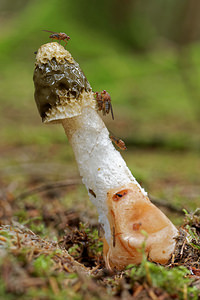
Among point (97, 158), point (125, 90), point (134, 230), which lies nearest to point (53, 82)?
point (97, 158)

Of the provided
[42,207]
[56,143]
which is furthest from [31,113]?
[42,207]

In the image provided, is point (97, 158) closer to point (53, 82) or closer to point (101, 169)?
point (101, 169)

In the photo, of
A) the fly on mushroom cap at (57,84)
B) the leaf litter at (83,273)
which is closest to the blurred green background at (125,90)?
the leaf litter at (83,273)

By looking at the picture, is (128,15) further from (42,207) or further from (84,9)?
Result: (42,207)

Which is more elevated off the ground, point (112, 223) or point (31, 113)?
point (112, 223)

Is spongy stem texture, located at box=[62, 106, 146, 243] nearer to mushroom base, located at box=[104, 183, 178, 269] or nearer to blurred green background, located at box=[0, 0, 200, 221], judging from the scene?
mushroom base, located at box=[104, 183, 178, 269]

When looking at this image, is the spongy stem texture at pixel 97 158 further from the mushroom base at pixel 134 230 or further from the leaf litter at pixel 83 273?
the leaf litter at pixel 83 273
